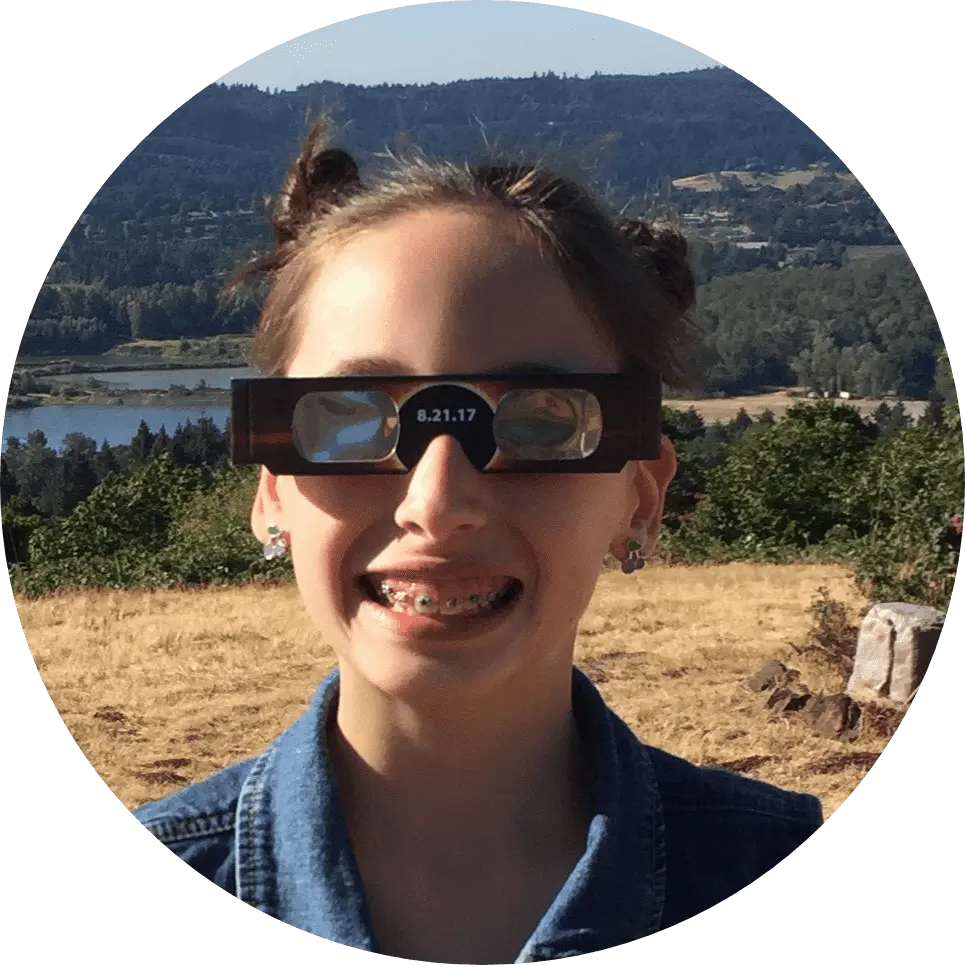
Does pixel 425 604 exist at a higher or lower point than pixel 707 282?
lower

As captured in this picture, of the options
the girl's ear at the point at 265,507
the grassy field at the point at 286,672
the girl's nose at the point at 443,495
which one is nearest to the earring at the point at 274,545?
the girl's ear at the point at 265,507

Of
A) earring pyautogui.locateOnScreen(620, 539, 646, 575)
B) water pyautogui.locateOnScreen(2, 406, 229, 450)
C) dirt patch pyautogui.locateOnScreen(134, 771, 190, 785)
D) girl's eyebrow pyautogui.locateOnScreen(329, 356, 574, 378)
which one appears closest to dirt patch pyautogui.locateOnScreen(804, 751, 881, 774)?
earring pyautogui.locateOnScreen(620, 539, 646, 575)

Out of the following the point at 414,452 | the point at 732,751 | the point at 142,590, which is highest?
the point at 414,452

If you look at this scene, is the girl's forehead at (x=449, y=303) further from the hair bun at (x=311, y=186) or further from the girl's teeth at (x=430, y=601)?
the girl's teeth at (x=430, y=601)

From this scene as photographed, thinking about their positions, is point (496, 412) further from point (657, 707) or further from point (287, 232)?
point (657, 707)

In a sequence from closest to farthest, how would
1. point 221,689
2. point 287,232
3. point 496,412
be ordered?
point 496,412 < point 287,232 < point 221,689

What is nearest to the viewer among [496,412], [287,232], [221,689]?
[496,412]

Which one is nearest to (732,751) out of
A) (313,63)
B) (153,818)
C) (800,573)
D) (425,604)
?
(800,573)
